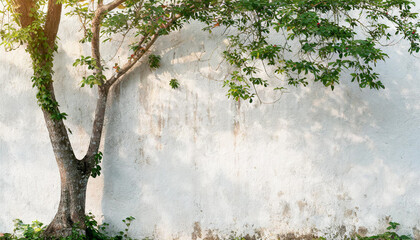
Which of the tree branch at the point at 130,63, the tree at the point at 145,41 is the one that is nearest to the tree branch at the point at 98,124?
the tree at the point at 145,41

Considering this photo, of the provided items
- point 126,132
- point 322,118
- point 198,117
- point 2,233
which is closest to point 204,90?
point 198,117

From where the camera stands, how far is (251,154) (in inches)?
184

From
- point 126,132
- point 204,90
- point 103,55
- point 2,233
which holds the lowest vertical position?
point 2,233

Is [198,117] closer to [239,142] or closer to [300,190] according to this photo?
[239,142]

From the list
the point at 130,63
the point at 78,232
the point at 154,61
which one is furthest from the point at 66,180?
the point at 154,61

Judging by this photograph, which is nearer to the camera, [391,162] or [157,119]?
[391,162]

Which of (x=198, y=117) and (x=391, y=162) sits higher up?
(x=198, y=117)

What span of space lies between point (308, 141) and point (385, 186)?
959 mm

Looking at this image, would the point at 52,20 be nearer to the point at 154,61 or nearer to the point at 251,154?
the point at 154,61

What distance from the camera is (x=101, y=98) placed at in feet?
15.2

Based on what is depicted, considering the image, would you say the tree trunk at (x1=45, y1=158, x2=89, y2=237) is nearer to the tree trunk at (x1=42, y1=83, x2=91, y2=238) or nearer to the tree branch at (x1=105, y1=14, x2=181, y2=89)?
the tree trunk at (x1=42, y1=83, x2=91, y2=238)

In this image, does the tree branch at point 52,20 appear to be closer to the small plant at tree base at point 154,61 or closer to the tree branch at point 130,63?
the tree branch at point 130,63

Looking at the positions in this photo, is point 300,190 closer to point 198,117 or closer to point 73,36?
point 198,117

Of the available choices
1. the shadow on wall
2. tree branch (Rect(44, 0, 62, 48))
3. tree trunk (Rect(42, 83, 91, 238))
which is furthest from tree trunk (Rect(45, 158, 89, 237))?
tree branch (Rect(44, 0, 62, 48))
